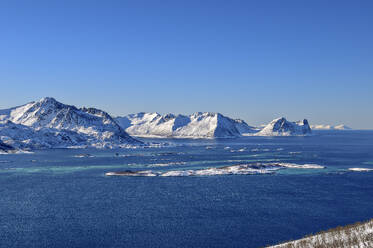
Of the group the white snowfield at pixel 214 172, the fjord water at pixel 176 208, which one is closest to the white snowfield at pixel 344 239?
the fjord water at pixel 176 208

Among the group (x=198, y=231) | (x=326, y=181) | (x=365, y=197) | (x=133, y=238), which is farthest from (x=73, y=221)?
(x=326, y=181)

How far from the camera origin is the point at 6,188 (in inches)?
4269

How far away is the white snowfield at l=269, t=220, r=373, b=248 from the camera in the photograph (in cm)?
4006

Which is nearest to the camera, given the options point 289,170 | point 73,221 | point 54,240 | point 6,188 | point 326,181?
point 54,240

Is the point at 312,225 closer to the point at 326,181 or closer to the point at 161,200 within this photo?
the point at 161,200

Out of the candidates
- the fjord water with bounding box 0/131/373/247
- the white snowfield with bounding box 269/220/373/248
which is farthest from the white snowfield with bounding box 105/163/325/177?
the white snowfield with bounding box 269/220/373/248

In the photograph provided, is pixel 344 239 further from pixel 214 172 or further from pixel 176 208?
pixel 214 172

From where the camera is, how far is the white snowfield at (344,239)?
40.1 metres

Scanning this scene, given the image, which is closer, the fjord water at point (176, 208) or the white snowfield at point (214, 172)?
the fjord water at point (176, 208)

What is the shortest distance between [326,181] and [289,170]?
27.8 meters

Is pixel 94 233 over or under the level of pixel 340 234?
under

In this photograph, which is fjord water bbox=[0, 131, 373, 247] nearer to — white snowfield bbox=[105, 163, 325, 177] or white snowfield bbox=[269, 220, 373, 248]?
white snowfield bbox=[105, 163, 325, 177]

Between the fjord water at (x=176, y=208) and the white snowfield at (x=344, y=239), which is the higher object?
the white snowfield at (x=344, y=239)

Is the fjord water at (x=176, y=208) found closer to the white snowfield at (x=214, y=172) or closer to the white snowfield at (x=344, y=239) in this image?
the white snowfield at (x=214, y=172)
